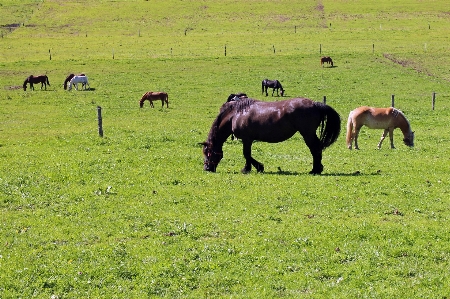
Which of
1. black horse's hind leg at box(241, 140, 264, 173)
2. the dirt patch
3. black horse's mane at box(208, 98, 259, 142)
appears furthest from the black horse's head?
the dirt patch

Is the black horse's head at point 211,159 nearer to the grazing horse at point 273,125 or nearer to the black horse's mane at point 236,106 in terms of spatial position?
the grazing horse at point 273,125

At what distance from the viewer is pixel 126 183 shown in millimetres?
15289

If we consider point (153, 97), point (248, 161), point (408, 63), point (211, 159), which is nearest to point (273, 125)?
point (248, 161)

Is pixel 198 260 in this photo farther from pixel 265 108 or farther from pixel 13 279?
pixel 265 108

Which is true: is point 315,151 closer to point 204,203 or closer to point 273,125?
point 273,125

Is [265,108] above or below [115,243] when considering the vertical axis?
above

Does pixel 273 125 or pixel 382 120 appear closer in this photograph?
pixel 273 125

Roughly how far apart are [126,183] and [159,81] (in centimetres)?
3081

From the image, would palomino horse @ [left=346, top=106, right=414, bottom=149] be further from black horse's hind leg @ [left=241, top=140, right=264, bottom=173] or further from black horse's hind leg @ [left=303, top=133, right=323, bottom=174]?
black horse's hind leg @ [left=241, top=140, right=264, bottom=173]

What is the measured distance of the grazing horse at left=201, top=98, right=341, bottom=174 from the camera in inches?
642

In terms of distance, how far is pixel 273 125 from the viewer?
1675 centimetres

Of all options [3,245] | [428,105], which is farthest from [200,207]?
[428,105]

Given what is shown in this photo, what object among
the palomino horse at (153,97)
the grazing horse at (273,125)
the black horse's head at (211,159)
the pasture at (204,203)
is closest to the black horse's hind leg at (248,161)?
the grazing horse at (273,125)

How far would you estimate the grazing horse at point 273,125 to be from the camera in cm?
1630
